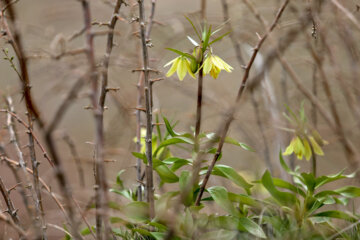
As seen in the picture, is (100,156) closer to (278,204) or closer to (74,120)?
(278,204)

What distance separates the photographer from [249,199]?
76 cm

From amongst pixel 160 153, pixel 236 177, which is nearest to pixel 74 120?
pixel 160 153

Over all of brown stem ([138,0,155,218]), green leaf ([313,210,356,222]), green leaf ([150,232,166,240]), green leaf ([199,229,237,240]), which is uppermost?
brown stem ([138,0,155,218])

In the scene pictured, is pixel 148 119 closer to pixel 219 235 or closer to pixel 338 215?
pixel 219 235

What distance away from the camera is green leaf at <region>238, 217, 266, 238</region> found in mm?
695

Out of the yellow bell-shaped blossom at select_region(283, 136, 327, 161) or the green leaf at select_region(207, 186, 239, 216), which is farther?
the yellow bell-shaped blossom at select_region(283, 136, 327, 161)

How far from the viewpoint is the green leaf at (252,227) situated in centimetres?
69

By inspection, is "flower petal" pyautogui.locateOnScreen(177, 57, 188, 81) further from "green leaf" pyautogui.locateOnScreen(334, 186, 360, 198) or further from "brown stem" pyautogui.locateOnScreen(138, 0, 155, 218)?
"green leaf" pyautogui.locateOnScreen(334, 186, 360, 198)

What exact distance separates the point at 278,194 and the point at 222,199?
110 mm

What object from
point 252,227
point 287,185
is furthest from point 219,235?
point 287,185

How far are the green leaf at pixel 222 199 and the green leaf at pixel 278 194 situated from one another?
7cm

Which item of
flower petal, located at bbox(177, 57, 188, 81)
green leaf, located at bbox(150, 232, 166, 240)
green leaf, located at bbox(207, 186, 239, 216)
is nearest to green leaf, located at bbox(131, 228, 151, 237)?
green leaf, located at bbox(150, 232, 166, 240)

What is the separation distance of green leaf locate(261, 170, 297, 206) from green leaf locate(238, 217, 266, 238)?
0.27 ft

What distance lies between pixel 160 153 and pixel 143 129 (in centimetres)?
18
